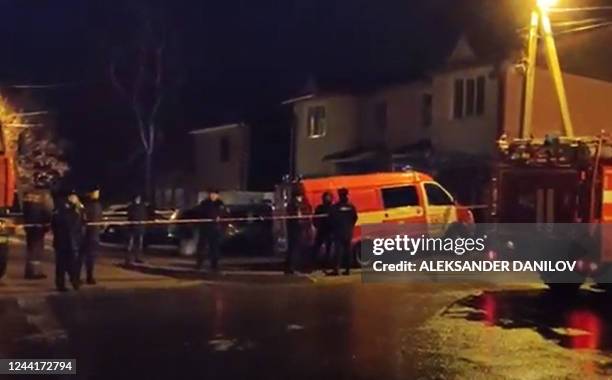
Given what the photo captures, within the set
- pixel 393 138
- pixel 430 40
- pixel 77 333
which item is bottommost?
pixel 77 333

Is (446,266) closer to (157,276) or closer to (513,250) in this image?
(513,250)

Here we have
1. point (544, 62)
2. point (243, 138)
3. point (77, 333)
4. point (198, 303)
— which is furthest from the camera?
point (243, 138)

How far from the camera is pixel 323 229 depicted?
19.8 m

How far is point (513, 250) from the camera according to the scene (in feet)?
54.5

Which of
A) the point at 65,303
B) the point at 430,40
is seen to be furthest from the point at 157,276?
the point at 430,40

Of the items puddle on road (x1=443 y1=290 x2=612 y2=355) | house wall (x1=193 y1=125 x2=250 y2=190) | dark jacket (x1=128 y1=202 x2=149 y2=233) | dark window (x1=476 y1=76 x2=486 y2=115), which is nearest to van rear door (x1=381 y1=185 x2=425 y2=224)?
dark jacket (x1=128 y1=202 x2=149 y2=233)

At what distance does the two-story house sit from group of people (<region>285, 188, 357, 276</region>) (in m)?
9.41

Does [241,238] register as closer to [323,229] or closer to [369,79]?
[323,229]

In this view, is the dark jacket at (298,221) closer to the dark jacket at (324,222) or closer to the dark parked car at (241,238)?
the dark jacket at (324,222)

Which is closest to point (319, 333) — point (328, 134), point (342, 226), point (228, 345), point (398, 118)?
point (228, 345)

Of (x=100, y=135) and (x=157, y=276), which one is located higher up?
(x=100, y=135)

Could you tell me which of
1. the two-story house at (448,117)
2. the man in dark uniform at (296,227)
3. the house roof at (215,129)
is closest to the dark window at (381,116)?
the two-story house at (448,117)

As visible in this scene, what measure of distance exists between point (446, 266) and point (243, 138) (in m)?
31.9

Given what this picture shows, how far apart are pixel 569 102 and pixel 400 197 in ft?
37.9
